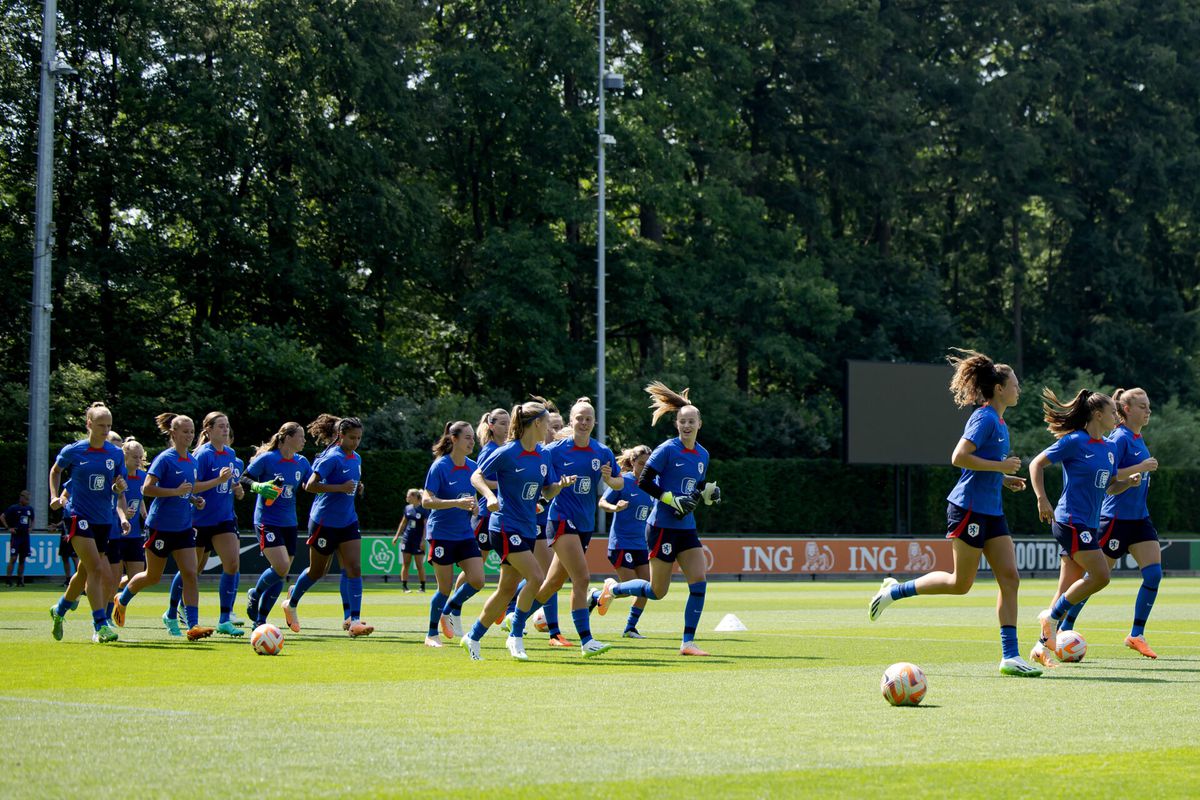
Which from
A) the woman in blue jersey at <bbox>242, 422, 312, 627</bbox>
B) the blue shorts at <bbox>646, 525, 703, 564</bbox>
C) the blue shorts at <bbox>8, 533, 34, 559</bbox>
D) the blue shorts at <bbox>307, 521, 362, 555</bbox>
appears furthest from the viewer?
the blue shorts at <bbox>8, 533, 34, 559</bbox>

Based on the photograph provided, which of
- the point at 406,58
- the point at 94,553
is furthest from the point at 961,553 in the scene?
the point at 406,58

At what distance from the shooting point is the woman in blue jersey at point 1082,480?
1422 centimetres

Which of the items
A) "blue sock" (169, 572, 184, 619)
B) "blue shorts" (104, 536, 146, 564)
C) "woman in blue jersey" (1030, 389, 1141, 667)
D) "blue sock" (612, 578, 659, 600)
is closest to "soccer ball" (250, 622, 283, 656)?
"blue sock" (612, 578, 659, 600)

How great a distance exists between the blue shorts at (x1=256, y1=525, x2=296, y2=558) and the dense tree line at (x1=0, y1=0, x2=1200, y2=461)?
25908 millimetres

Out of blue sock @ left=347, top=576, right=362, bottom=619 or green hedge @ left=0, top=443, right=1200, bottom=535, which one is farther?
green hedge @ left=0, top=443, right=1200, bottom=535

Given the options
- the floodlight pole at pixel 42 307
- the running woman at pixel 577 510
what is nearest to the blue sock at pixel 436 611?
the running woman at pixel 577 510

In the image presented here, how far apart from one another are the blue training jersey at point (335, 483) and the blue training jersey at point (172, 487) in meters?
1.32

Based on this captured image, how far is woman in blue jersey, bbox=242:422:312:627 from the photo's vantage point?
55.1 ft

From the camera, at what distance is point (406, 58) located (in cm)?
4988

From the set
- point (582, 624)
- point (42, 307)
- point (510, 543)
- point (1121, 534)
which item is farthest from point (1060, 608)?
point (42, 307)

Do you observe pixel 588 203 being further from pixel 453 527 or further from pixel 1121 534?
pixel 1121 534

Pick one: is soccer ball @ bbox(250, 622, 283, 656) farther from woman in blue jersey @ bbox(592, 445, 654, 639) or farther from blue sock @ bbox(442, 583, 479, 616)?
woman in blue jersey @ bbox(592, 445, 654, 639)

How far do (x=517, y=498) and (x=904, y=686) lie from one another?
4.68 metres

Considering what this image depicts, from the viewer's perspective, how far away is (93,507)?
1619 centimetres
